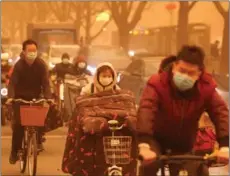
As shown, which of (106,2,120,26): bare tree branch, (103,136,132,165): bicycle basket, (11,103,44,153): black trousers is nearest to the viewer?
(103,136,132,165): bicycle basket

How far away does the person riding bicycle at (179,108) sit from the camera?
5.31 m

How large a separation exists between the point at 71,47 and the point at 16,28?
180 ft

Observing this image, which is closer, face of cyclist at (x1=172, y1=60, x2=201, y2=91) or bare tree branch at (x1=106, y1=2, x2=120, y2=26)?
face of cyclist at (x1=172, y1=60, x2=201, y2=91)

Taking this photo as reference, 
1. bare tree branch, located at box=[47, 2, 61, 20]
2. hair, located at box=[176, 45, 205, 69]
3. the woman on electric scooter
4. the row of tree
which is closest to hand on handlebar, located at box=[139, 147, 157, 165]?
hair, located at box=[176, 45, 205, 69]

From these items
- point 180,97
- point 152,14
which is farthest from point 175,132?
point 152,14

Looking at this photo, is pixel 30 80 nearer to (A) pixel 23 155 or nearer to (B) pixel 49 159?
(A) pixel 23 155

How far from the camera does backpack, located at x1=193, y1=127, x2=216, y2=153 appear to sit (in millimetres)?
7375

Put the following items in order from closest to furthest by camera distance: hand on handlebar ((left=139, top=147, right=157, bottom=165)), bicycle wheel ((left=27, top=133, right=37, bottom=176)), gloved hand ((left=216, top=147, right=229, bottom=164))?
hand on handlebar ((left=139, top=147, right=157, bottom=165))
gloved hand ((left=216, top=147, right=229, bottom=164))
bicycle wheel ((left=27, top=133, right=37, bottom=176))

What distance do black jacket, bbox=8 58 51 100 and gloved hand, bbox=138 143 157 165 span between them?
4.81 meters

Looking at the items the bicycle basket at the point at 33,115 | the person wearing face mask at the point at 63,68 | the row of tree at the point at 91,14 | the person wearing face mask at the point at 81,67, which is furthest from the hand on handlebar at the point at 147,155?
the row of tree at the point at 91,14

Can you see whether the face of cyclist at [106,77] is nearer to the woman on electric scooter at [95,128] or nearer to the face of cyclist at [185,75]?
the woman on electric scooter at [95,128]

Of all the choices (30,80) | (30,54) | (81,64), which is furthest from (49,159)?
(81,64)

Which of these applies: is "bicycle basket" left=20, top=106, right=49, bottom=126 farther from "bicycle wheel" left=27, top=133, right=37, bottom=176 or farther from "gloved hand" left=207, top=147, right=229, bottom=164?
"gloved hand" left=207, top=147, right=229, bottom=164

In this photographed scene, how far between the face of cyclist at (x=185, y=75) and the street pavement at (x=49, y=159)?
5.28 m
